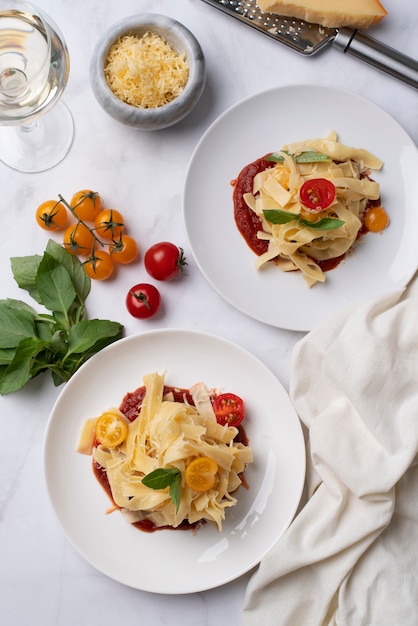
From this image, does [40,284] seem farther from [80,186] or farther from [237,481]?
[237,481]

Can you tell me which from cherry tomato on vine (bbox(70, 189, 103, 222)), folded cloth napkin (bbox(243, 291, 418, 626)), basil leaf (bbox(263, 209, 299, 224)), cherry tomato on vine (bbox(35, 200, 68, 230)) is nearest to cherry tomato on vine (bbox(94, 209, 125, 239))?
cherry tomato on vine (bbox(70, 189, 103, 222))

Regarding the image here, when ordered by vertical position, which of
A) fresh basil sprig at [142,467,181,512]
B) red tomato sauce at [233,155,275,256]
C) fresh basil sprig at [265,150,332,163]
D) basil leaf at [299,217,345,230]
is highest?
fresh basil sprig at [265,150,332,163]

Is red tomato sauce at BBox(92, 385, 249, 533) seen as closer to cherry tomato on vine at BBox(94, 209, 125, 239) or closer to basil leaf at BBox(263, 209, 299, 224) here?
cherry tomato on vine at BBox(94, 209, 125, 239)

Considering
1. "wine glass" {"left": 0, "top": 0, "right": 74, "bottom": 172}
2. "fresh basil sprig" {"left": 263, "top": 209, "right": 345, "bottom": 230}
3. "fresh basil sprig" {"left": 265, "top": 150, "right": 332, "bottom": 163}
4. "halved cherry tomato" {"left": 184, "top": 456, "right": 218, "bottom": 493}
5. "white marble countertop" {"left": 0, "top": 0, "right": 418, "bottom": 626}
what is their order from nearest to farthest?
"wine glass" {"left": 0, "top": 0, "right": 74, "bottom": 172}
"halved cherry tomato" {"left": 184, "top": 456, "right": 218, "bottom": 493}
"fresh basil sprig" {"left": 263, "top": 209, "right": 345, "bottom": 230}
"fresh basil sprig" {"left": 265, "top": 150, "right": 332, "bottom": 163}
"white marble countertop" {"left": 0, "top": 0, "right": 418, "bottom": 626}

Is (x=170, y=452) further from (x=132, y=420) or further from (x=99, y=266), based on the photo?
(x=99, y=266)

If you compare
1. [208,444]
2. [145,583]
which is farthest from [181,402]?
[145,583]

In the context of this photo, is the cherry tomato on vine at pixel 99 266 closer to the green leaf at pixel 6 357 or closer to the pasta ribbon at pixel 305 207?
the green leaf at pixel 6 357

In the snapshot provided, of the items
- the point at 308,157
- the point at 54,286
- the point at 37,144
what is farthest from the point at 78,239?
the point at 308,157
